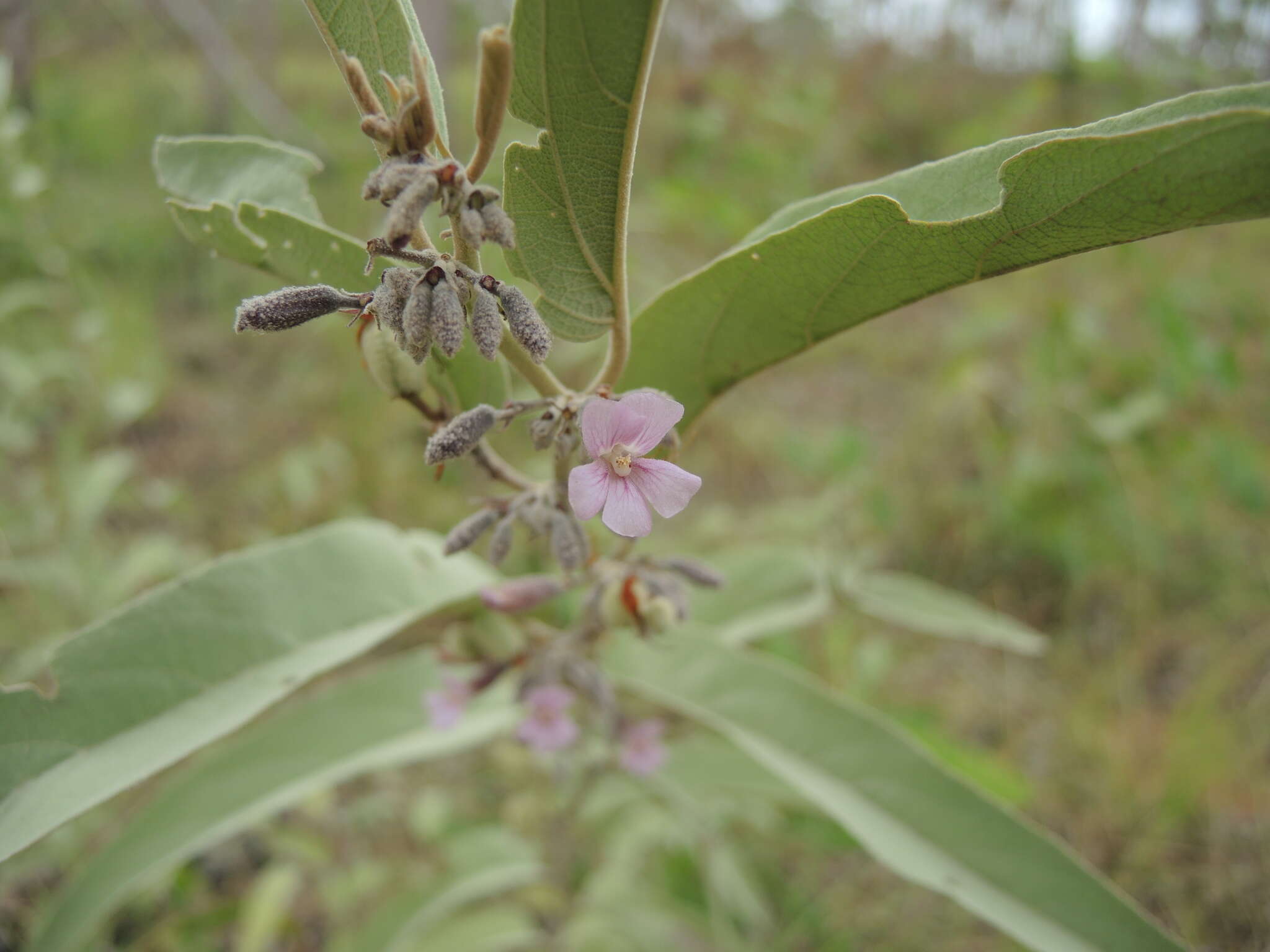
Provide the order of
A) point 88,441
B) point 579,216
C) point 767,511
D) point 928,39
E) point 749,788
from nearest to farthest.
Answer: point 579,216, point 749,788, point 767,511, point 88,441, point 928,39

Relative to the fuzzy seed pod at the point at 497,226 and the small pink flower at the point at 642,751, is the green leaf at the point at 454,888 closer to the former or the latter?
the small pink flower at the point at 642,751

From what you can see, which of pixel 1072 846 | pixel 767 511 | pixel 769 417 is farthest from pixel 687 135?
pixel 1072 846

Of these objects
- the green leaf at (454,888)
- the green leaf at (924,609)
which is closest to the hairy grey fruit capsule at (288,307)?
the green leaf at (924,609)

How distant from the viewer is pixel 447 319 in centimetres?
75

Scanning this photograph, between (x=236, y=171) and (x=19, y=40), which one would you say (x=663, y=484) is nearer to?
(x=236, y=171)

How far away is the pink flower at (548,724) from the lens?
148cm

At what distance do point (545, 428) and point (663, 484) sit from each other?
151 mm

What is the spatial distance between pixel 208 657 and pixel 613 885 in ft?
4.83

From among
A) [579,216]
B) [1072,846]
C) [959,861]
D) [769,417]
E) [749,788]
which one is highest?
[579,216]

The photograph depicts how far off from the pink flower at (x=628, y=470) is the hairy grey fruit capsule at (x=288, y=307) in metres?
0.29

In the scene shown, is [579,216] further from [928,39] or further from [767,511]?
[928,39]

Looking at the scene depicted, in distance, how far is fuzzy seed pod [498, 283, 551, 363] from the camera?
81cm

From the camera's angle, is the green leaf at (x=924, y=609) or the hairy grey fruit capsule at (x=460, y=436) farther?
the green leaf at (x=924, y=609)

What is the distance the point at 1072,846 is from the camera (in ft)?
8.77
